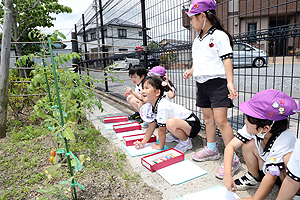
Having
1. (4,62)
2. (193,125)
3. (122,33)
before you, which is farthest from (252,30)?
(122,33)

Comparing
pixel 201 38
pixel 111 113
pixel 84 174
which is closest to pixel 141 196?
pixel 84 174

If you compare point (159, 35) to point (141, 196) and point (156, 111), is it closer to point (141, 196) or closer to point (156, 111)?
point (156, 111)

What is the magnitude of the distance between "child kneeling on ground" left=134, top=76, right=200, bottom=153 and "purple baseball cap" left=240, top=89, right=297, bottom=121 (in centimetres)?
92

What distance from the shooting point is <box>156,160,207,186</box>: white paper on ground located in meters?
1.63

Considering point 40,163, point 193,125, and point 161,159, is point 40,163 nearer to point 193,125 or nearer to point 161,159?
point 161,159

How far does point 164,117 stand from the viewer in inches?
81.6

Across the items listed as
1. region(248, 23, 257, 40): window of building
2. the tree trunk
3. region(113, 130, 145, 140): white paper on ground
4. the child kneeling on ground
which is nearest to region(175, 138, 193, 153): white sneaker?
the child kneeling on ground

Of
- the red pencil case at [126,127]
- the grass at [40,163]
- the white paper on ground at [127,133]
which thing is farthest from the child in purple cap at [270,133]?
the red pencil case at [126,127]

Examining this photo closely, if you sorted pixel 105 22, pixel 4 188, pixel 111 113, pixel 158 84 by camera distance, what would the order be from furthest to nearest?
pixel 105 22 < pixel 111 113 < pixel 158 84 < pixel 4 188

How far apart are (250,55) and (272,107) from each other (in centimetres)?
91

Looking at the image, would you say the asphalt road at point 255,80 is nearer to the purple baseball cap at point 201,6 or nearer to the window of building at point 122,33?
the purple baseball cap at point 201,6

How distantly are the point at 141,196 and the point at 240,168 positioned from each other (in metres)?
0.92

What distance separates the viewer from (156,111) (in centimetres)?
219

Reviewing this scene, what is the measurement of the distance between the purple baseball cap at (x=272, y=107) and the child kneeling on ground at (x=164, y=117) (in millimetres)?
919
